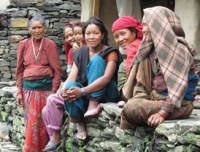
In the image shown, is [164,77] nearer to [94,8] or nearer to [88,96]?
[88,96]

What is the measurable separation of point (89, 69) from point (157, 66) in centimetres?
105

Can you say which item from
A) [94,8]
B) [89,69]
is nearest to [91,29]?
[89,69]

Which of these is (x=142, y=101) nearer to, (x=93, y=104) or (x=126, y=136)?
(x=126, y=136)

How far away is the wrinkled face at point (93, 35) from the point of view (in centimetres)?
501

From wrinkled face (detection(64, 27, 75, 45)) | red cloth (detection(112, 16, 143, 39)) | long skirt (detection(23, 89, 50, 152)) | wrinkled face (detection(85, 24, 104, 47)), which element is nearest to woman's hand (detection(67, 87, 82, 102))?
A: wrinkled face (detection(85, 24, 104, 47))

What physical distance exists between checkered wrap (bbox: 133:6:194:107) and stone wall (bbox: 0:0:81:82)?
5886mm

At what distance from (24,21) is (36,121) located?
4062 mm

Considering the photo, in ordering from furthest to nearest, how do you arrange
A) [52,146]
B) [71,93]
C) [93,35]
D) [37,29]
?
[37,29] < [52,146] < [93,35] < [71,93]

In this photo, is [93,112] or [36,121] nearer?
[93,112]

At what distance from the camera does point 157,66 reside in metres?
4.02

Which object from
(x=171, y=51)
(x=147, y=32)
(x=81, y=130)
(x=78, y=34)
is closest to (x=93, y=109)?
(x=81, y=130)

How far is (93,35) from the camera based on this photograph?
197 inches

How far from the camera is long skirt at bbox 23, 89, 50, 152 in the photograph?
19.5ft

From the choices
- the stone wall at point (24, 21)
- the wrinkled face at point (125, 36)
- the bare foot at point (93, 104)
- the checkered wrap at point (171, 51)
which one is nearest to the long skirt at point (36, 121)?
the bare foot at point (93, 104)
